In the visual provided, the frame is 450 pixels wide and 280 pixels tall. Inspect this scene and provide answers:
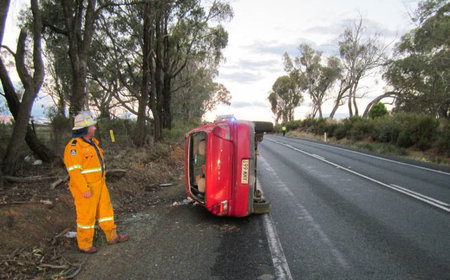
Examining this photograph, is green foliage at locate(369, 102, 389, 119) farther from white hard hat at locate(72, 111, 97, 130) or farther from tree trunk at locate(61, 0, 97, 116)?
white hard hat at locate(72, 111, 97, 130)

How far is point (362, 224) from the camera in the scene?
5.82 meters

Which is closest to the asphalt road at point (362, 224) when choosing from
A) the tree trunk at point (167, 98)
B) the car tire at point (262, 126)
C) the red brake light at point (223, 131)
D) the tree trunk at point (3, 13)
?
the car tire at point (262, 126)

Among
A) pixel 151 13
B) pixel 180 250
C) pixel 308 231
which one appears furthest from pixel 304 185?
pixel 151 13

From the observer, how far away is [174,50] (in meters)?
24.4

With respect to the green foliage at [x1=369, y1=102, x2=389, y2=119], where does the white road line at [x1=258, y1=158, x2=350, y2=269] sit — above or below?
below

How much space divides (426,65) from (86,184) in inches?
727

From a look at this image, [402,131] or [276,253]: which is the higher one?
[402,131]

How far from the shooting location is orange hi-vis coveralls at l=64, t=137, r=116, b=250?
4.61m

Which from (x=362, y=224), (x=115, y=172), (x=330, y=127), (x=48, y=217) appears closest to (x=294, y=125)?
(x=330, y=127)

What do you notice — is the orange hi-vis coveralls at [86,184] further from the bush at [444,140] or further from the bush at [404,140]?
the bush at [404,140]

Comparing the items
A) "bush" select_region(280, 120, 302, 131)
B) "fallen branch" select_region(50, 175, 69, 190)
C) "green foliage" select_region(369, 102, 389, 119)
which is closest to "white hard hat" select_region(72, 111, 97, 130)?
"fallen branch" select_region(50, 175, 69, 190)

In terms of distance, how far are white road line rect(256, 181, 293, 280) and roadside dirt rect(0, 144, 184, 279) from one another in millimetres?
2327

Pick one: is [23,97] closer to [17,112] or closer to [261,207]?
[17,112]

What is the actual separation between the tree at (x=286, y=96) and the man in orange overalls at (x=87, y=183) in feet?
207
